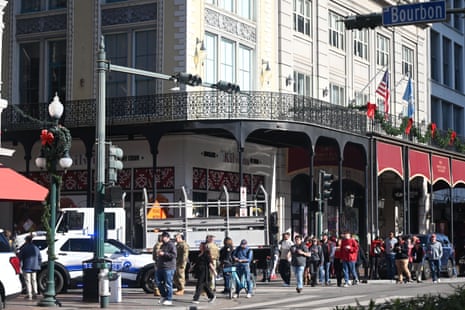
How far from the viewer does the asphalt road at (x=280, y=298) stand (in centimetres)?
2222

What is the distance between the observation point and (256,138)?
36.9 meters

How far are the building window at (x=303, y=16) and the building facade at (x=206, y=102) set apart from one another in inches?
3.1

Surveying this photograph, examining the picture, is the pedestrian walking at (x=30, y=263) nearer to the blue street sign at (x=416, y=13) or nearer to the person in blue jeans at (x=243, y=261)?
the person in blue jeans at (x=243, y=261)

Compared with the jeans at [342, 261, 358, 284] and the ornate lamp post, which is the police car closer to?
the ornate lamp post

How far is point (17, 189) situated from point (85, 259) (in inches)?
150

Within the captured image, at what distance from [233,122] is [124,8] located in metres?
6.49

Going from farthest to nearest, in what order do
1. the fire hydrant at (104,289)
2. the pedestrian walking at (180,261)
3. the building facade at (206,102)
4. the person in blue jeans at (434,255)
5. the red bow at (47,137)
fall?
the building facade at (206,102) < the person in blue jeans at (434,255) < the pedestrian walking at (180,261) < the red bow at (47,137) < the fire hydrant at (104,289)

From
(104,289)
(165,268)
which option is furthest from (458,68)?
(104,289)

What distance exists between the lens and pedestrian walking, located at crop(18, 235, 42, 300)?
77.2 ft

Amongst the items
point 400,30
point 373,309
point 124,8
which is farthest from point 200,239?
point 400,30

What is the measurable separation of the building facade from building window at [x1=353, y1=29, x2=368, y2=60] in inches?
72.5

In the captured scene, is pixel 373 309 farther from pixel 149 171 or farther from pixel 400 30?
pixel 400 30

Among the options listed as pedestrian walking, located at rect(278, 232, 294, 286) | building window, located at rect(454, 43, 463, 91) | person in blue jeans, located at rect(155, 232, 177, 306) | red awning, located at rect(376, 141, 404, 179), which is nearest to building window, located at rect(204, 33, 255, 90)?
red awning, located at rect(376, 141, 404, 179)

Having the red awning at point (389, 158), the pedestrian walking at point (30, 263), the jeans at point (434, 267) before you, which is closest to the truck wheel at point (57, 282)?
the pedestrian walking at point (30, 263)
